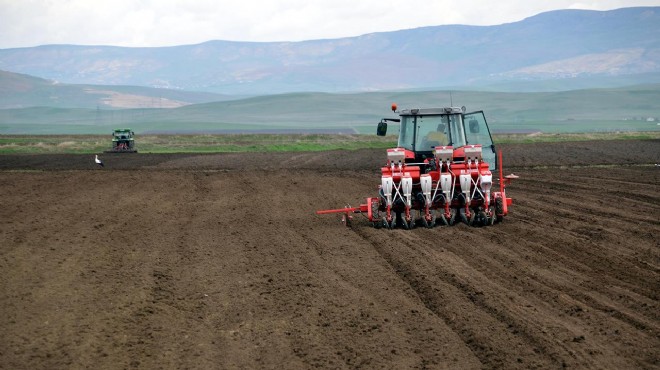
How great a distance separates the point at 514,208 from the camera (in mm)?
19188

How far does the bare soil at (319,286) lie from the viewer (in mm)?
8539

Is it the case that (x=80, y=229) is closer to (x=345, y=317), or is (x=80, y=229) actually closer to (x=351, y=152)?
(x=345, y=317)

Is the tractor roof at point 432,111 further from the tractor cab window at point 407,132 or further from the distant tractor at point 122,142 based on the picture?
the distant tractor at point 122,142

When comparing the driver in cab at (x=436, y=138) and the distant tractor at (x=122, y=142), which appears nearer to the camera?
the driver in cab at (x=436, y=138)

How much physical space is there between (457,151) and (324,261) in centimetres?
493

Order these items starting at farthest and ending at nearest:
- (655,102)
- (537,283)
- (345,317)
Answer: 1. (655,102)
2. (537,283)
3. (345,317)

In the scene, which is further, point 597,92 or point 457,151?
point 597,92

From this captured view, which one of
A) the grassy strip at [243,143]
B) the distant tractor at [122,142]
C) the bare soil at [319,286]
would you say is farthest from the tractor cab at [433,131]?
the distant tractor at [122,142]

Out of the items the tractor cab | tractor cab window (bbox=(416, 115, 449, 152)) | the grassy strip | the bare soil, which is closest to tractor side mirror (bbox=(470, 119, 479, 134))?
the tractor cab

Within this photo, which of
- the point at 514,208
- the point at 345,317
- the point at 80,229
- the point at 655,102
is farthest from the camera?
the point at 655,102

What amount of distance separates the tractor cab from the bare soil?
1731mm

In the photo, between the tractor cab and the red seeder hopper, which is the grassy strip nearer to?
the tractor cab

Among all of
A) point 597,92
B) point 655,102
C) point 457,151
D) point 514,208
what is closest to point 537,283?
point 457,151

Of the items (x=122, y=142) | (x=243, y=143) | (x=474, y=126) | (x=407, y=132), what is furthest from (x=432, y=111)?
(x=243, y=143)
